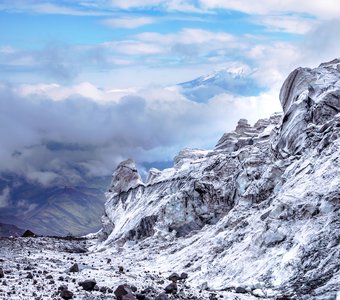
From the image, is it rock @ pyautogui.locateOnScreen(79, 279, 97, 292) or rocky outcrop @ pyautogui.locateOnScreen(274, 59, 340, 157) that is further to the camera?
rocky outcrop @ pyautogui.locateOnScreen(274, 59, 340, 157)

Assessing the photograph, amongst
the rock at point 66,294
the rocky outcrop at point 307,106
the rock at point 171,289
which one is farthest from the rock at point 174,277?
the rocky outcrop at point 307,106

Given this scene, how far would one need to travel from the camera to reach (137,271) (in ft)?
212

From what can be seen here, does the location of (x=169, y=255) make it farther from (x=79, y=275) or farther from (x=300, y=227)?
(x=300, y=227)

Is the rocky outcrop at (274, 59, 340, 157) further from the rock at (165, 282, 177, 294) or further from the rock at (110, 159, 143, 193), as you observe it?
the rock at (110, 159, 143, 193)

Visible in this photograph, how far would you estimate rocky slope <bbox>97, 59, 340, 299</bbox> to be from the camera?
46.8m

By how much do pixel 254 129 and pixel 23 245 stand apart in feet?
171

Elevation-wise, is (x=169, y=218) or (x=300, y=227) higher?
(x=300, y=227)

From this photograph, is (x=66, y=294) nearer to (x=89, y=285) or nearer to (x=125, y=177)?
(x=89, y=285)

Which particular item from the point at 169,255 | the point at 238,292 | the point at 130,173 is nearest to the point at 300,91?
the point at 169,255

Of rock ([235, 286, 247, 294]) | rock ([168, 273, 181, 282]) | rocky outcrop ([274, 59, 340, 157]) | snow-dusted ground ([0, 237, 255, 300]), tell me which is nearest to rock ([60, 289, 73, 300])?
snow-dusted ground ([0, 237, 255, 300])

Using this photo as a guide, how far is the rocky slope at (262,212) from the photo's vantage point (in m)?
46.8

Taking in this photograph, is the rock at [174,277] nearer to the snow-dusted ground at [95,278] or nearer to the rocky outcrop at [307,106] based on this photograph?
the snow-dusted ground at [95,278]

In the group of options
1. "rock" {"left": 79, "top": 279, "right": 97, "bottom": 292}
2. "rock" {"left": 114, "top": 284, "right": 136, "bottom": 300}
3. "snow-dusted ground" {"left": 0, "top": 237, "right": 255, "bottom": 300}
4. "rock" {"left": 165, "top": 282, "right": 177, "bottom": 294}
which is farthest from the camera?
"rock" {"left": 165, "top": 282, "right": 177, "bottom": 294}

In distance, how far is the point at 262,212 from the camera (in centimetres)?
6128
